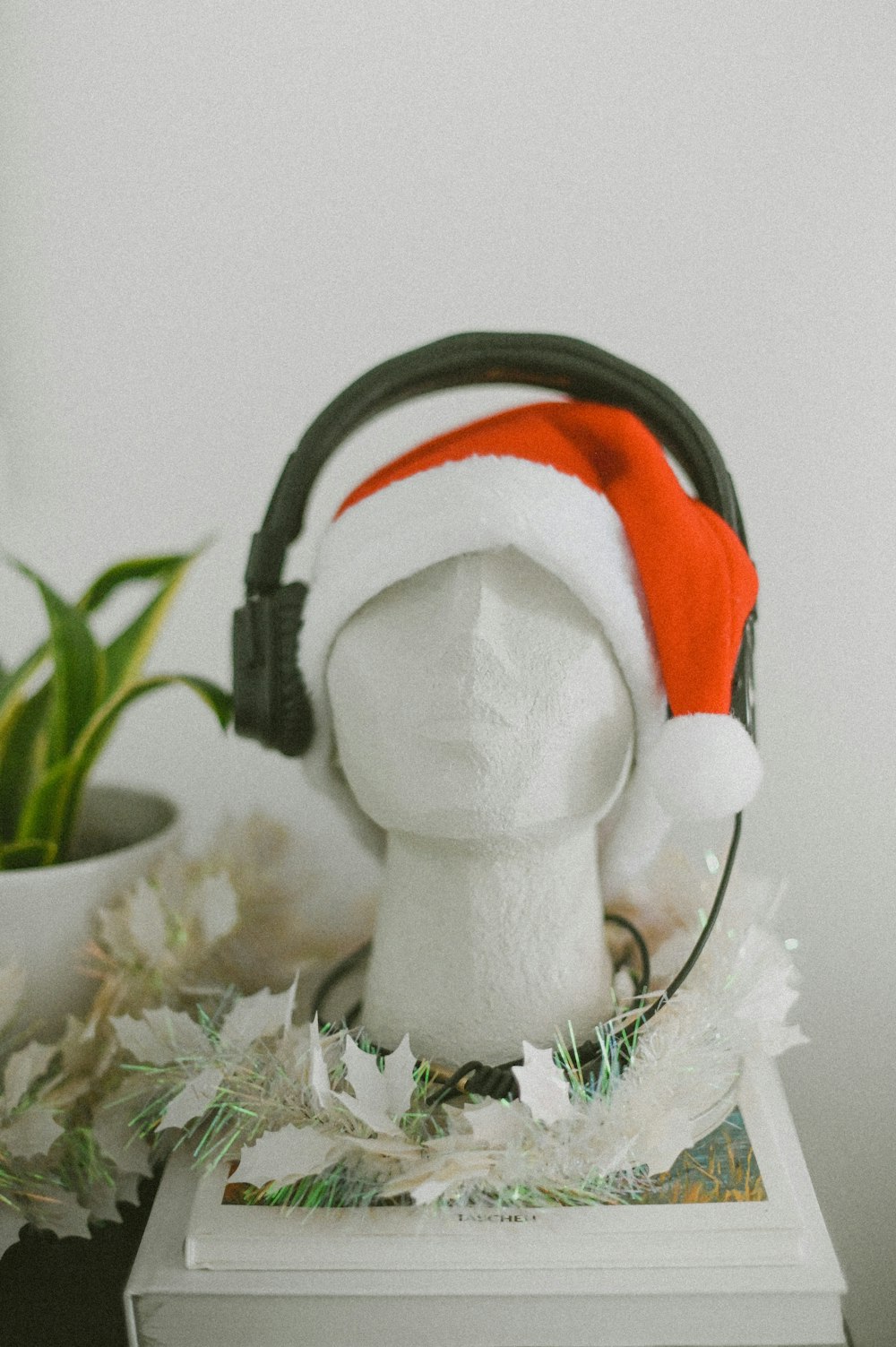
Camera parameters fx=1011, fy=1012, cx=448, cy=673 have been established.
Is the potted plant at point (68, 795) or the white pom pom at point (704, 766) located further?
the potted plant at point (68, 795)

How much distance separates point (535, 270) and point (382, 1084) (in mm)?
676

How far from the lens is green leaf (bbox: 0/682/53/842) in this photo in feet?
2.53

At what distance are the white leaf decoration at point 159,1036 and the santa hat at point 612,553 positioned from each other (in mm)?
227

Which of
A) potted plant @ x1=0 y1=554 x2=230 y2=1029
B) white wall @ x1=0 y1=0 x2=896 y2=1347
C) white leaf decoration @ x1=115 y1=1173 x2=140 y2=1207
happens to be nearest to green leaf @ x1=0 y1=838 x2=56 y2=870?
potted plant @ x1=0 y1=554 x2=230 y2=1029

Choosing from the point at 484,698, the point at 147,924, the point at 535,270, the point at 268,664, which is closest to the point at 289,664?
the point at 268,664

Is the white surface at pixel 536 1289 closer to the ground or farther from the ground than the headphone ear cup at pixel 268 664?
closer to the ground

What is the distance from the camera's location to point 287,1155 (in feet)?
1.71

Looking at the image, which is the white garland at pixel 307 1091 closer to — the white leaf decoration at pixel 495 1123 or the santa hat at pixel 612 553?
the white leaf decoration at pixel 495 1123

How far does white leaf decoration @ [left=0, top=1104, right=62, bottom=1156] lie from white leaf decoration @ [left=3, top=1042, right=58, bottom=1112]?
10 millimetres

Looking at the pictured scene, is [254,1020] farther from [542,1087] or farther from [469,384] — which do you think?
[469,384]

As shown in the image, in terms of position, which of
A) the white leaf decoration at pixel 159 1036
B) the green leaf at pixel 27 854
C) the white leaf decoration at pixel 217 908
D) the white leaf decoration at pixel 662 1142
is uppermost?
the green leaf at pixel 27 854

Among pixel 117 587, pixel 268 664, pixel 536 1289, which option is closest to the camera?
pixel 536 1289

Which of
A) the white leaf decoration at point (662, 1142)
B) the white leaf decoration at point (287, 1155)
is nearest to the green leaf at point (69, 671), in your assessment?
the white leaf decoration at point (287, 1155)

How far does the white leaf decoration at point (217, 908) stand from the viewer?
70 cm
